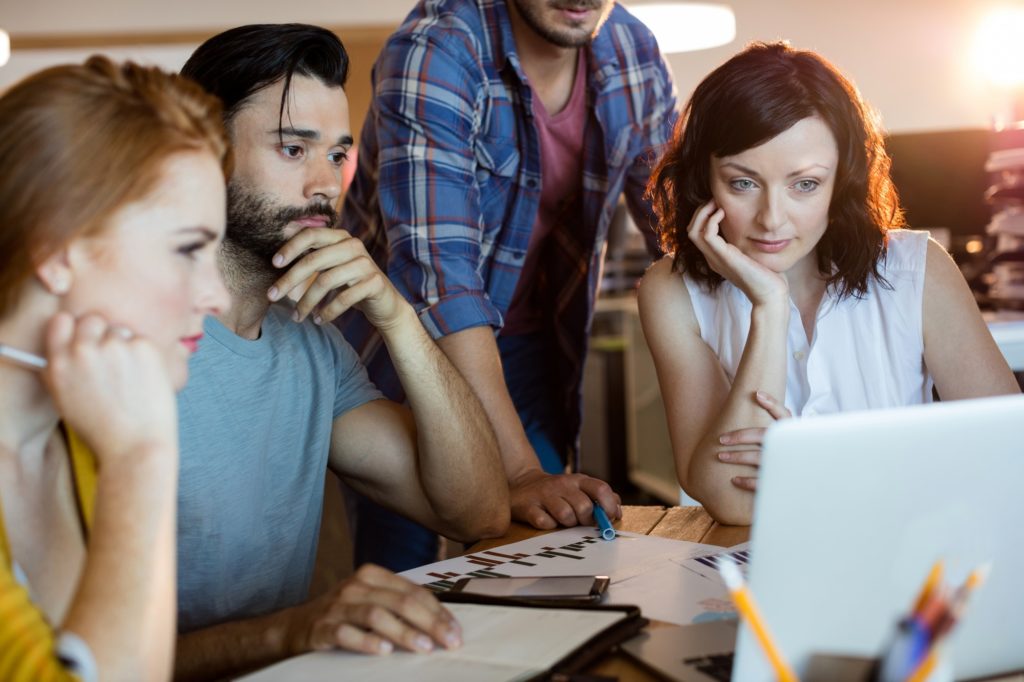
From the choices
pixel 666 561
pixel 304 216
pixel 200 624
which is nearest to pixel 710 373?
pixel 666 561

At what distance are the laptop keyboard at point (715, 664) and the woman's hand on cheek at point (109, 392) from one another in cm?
46

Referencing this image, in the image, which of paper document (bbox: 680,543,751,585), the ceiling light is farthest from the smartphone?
the ceiling light

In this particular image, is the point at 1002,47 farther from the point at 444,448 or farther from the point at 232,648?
the point at 232,648

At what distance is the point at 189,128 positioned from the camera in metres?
0.97

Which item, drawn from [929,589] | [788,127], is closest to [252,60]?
[788,127]

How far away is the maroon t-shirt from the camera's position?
202 cm

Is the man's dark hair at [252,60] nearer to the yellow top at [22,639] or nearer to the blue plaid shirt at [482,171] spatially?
the blue plaid shirt at [482,171]

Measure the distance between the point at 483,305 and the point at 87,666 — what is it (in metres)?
1.04

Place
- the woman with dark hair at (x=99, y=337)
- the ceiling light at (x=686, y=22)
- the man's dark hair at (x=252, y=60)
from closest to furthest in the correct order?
the woman with dark hair at (x=99, y=337) → the man's dark hair at (x=252, y=60) → the ceiling light at (x=686, y=22)

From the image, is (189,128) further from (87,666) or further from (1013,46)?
(1013,46)

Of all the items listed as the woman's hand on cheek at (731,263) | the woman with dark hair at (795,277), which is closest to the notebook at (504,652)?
the woman with dark hair at (795,277)

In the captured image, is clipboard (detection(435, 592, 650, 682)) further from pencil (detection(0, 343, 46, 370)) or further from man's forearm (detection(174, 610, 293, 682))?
pencil (detection(0, 343, 46, 370))

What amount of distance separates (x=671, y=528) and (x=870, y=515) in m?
0.68

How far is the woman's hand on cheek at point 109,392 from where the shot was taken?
863 mm
